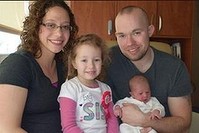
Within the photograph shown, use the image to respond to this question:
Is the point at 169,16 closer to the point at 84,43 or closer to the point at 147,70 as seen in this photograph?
the point at 147,70

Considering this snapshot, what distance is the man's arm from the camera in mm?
1586

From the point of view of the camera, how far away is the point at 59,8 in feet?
5.05

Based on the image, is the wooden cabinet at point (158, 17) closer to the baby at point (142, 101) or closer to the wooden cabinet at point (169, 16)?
the wooden cabinet at point (169, 16)

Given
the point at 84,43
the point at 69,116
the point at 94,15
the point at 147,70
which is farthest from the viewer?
the point at 94,15

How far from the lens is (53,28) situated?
1.53 m

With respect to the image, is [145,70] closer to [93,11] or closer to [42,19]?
[42,19]

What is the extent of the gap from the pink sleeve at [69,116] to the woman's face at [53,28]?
0.30 metres

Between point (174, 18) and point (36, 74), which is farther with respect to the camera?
point (174, 18)

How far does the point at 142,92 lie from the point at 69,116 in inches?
18.2

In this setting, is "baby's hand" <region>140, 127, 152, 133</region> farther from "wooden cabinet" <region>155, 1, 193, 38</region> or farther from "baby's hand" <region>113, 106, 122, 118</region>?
"wooden cabinet" <region>155, 1, 193, 38</region>

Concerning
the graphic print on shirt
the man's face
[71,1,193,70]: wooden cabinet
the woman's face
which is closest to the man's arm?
the graphic print on shirt

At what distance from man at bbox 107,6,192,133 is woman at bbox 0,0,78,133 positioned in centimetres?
36

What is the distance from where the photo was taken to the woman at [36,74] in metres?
1.33

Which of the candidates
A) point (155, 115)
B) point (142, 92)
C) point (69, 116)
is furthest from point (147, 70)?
point (69, 116)
